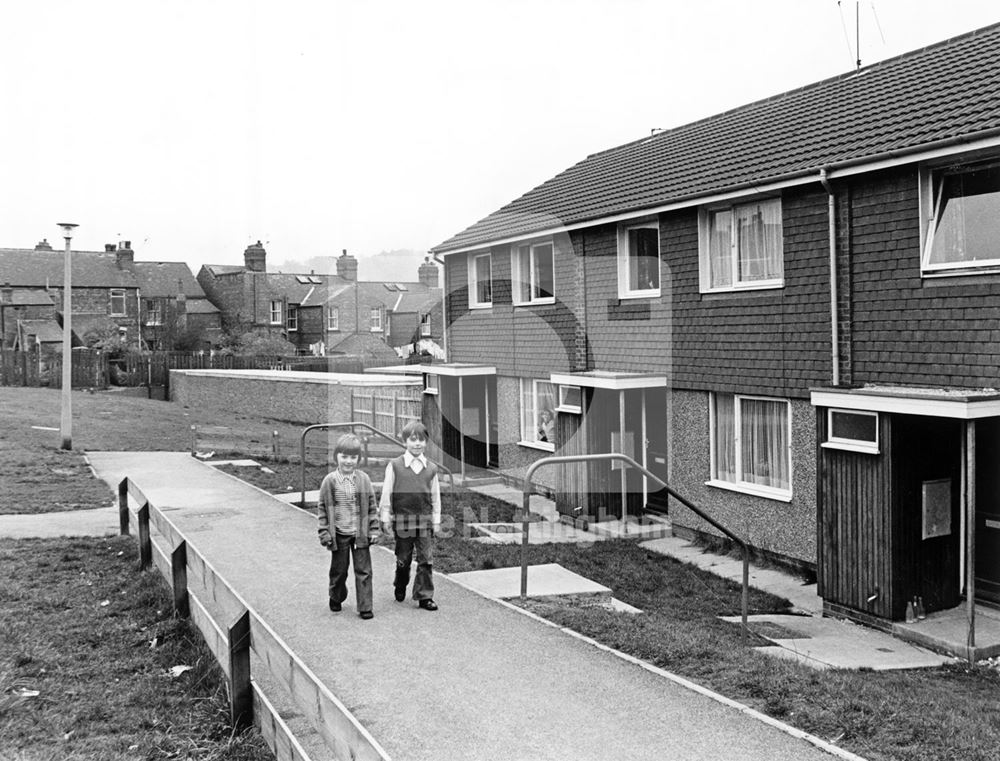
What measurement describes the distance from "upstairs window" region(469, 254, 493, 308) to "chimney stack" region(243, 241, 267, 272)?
147 feet

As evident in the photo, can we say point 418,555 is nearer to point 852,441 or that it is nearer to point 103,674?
point 103,674

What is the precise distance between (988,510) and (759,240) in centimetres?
483

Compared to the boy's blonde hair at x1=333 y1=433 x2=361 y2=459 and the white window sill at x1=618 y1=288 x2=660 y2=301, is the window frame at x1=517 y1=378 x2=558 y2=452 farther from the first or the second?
the boy's blonde hair at x1=333 y1=433 x2=361 y2=459

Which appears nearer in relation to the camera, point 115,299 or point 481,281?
point 481,281

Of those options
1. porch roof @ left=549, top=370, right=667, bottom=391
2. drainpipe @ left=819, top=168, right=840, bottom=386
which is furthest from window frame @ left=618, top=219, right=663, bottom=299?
drainpipe @ left=819, top=168, right=840, bottom=386

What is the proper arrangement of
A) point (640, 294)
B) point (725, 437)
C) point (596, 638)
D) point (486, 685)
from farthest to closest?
1. point (640, 294)
2. point (725, 437)
3. point (596, 638)
4. point (486, 685)

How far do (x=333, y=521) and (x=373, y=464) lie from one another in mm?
12382

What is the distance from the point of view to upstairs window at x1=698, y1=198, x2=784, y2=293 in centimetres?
1342

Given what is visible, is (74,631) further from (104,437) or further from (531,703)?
(104,437)

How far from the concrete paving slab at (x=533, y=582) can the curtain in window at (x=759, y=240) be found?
215 inches

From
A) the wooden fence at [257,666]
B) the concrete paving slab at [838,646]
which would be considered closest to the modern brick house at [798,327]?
the concrete paving slab at [838,646]

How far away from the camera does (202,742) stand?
6.20 metres

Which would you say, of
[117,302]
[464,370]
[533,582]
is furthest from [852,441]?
[117,302]

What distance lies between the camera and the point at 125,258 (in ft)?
205
